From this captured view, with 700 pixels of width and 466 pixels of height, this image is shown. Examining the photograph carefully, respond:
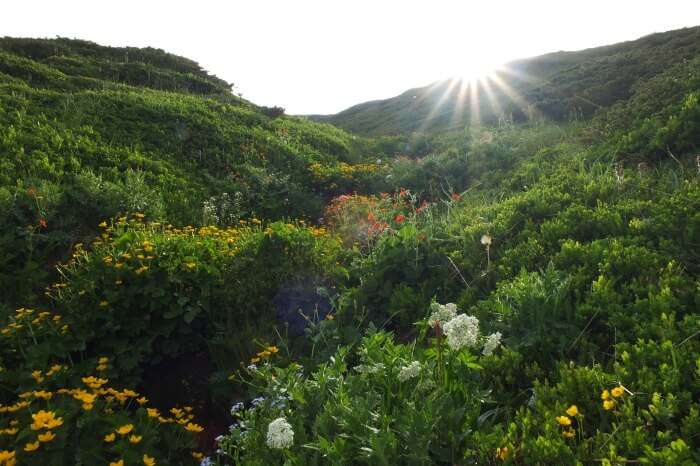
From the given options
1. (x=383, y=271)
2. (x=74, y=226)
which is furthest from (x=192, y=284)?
(x=74, y=226)

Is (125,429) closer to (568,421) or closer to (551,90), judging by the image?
(568,421)

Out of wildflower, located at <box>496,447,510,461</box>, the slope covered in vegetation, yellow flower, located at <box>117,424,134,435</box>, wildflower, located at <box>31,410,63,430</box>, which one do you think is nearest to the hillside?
the slope covered in vegetation

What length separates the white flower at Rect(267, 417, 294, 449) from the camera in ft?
9.28

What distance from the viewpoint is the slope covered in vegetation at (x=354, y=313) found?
2.90 metres

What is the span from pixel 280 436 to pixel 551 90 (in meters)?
19.3

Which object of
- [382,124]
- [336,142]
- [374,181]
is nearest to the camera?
[374,181]

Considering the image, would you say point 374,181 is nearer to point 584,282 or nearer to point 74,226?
point 74,226

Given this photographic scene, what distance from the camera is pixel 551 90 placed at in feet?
61.2

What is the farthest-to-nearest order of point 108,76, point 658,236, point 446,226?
1. point 108,76
2. point 446,226
3. point 658,236

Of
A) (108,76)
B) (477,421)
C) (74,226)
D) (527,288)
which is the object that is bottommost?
(477,421)

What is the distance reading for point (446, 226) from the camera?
6.48 meters

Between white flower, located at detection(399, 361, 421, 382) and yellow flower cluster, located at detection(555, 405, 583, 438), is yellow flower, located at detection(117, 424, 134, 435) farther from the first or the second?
yellow flower cluster, located at detection(555, 405, 583, 438)

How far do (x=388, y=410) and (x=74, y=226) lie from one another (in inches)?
244

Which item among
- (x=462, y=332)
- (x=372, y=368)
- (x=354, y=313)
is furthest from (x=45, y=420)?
(x=462, y=332)
